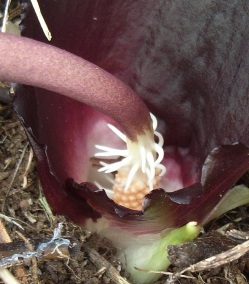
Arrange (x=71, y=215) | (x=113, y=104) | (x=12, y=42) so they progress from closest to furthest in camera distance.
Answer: (x=12, y=42) < (x=113, y=104) < (x=71, y=215)

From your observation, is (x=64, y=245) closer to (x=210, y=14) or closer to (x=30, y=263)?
(x=30, y=263)

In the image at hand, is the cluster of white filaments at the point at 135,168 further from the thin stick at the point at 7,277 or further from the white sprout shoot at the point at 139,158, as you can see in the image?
the thin stick at the point at 7,277

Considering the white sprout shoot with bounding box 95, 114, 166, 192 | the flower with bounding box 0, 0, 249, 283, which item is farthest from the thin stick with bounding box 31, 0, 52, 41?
the white sprout shoot with bounding box 95, 114, 166, 192

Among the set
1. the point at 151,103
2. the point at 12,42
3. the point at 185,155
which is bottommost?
the point at 185,155

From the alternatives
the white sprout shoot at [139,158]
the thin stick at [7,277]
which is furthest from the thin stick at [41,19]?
the thin stick at [7,277]

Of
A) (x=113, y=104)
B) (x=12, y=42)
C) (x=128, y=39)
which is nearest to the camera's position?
(x=12, y=42)

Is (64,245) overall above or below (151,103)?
below

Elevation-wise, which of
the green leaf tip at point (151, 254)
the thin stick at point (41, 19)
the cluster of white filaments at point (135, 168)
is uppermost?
the thin stick at point (41, 19)

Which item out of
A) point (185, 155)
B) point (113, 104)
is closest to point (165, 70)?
point (185, 155)
